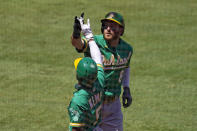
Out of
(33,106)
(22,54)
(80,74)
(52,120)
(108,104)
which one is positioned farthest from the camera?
(22,54)

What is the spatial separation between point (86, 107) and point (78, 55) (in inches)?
267

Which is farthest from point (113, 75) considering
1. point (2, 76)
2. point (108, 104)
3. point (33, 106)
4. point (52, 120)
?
point (2, 76)

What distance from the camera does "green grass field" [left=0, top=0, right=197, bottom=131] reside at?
7.62m

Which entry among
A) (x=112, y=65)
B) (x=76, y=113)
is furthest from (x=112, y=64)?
(x=76, y=113)

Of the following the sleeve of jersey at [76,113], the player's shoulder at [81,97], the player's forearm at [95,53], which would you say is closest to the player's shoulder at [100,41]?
the player's forearm at [95,53]

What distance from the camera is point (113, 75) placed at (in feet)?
17.0

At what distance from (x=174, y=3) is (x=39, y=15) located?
16.3 ft

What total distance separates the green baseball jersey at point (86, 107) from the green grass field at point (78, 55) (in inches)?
123

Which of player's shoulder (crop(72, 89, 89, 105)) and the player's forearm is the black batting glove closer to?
the player's forearm

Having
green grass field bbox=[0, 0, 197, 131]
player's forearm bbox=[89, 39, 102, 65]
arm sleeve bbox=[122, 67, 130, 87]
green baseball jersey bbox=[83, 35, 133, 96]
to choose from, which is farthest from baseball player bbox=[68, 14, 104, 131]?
green grass field bbox=[0, 0, 197, 131]

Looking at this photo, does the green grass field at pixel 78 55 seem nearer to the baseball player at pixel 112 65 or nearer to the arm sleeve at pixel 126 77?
the arm sleeve at pixel 126 77

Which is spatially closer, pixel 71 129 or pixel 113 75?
pixel 71 129

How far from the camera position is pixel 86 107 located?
3.84m

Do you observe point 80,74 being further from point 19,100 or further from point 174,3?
point 174,3
